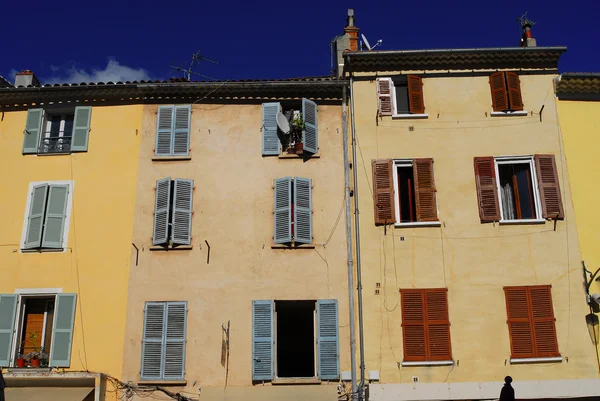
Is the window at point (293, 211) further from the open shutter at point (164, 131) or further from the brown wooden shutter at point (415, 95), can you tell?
the brown wooden shutter at point (415, 95)

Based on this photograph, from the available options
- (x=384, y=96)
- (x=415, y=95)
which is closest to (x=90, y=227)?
(x=384, y=96)

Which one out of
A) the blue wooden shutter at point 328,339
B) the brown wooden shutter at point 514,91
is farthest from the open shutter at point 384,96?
the blue wooden shutter at point 328,339

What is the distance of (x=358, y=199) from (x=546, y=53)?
6.49 metres

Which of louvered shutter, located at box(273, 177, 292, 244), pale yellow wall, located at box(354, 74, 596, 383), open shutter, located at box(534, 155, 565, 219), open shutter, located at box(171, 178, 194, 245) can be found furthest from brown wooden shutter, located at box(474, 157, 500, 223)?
open shutter, located at box(171, 178, 194, 245)

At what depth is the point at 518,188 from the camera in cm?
1611

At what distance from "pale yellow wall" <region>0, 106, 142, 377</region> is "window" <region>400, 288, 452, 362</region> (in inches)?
268

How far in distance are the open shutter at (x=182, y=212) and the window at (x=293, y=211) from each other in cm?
216

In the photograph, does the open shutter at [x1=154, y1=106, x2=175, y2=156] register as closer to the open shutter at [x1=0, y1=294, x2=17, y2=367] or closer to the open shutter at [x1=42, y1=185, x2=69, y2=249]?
the open shutter at [x1=42, y1=185, x2=69, y2=249]

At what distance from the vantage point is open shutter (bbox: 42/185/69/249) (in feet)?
52.0

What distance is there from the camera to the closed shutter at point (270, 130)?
652 inches

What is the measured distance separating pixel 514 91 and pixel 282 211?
22.7 ft

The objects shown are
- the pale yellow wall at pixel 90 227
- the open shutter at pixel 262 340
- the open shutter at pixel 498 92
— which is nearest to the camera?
the open shutter at pixel 262 340

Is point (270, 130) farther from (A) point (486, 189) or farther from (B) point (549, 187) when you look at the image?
(B) point (549, 187)

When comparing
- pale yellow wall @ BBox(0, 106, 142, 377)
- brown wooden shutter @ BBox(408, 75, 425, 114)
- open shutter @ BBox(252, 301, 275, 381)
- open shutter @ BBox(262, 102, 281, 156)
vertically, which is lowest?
open shutter @ BBox(252, 301, 275, 381)
